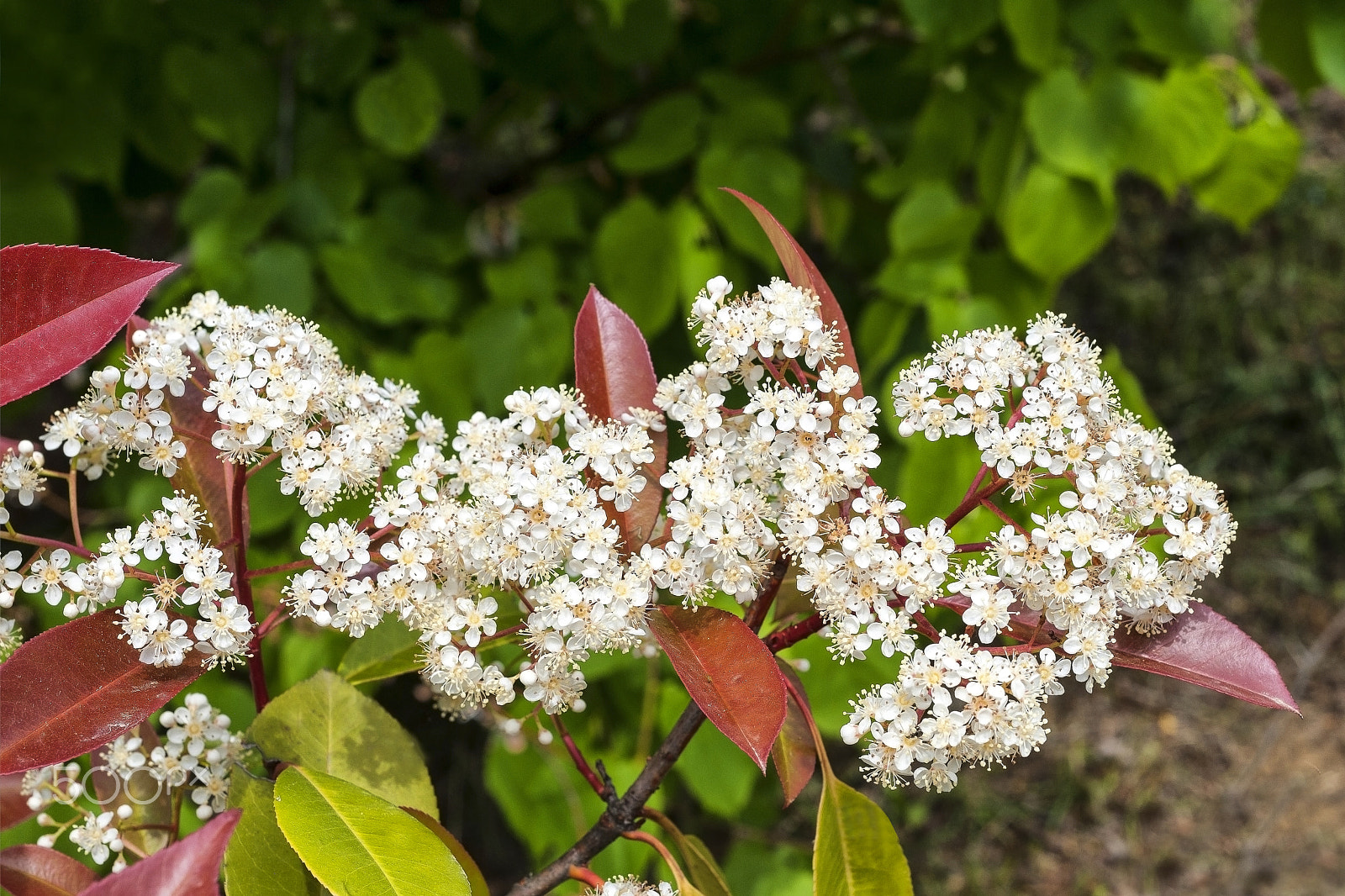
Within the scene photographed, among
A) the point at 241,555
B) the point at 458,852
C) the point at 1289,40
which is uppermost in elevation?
the point at 241,555

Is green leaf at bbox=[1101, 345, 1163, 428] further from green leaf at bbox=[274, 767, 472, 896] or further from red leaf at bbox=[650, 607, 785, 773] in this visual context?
green leaf at bbox=[274, 767, 472, 896]

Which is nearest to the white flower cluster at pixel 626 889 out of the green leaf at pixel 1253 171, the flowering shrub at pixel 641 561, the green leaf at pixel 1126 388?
the flowering shrub at pixel 641 561

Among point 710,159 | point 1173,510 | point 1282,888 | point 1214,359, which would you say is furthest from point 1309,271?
point 1173,510

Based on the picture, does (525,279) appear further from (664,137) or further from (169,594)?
(169,594)

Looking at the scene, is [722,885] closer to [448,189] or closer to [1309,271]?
[448,189]

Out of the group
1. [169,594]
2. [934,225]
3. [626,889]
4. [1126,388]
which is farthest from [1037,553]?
[934,225]

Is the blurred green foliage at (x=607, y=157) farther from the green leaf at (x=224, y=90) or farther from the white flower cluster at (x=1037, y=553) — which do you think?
the white flower cluster at (x=1037, y=553)
